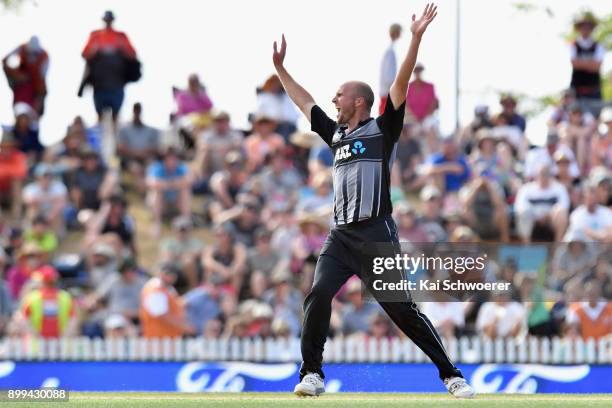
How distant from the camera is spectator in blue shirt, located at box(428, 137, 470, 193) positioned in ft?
60.6

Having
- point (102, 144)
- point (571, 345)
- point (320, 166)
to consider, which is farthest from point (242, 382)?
point (102, 144)

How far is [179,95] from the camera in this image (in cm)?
2075

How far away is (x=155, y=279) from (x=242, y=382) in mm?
2334

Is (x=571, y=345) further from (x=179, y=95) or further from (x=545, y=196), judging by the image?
(x=179, y=95)

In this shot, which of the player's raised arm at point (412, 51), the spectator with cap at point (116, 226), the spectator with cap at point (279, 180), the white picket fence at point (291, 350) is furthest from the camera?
the spectator with cap at point (279, 180)

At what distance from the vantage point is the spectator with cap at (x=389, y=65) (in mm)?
19328

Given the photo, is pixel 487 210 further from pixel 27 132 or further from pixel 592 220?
pixel 27 132

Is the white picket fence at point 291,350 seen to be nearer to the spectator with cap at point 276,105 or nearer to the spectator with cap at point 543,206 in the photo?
the spectator with cap at point 543,206

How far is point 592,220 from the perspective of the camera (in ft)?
55.0

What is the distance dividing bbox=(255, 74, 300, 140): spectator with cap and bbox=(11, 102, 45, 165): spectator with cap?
3.02 metres

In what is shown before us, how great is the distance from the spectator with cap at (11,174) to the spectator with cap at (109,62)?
4.47ft

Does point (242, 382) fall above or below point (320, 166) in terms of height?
below

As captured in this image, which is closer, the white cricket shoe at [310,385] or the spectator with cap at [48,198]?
the white cricket shoe at [310,385]

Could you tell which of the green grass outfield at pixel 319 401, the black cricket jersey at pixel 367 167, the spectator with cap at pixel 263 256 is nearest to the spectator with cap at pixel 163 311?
the spectator with cap at pixel 263 256
